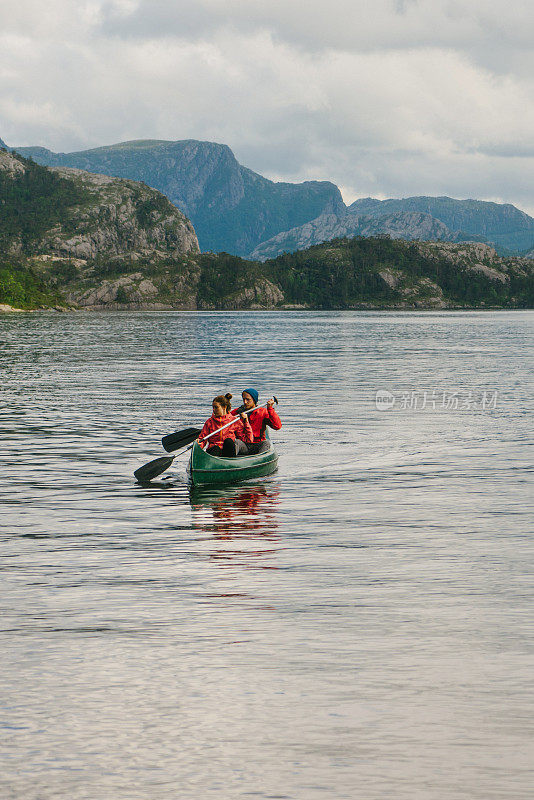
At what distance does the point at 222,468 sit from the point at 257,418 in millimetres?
3400

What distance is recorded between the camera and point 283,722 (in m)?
10.1

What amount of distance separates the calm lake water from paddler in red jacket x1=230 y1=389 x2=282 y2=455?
1.44 m

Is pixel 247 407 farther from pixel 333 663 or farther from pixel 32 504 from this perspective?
pixel 333 663

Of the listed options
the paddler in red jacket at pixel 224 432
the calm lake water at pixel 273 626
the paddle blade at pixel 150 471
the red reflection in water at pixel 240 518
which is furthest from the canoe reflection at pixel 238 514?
the paddle blade at pixel 150 471

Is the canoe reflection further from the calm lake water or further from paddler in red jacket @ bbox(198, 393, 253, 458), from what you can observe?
paddler in red jacket @ bbox(198, 393, 253, 458)

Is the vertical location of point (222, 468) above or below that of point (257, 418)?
below

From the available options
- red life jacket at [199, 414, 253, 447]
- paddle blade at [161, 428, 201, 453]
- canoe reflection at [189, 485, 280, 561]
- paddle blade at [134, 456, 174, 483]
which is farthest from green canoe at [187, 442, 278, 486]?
paddle blade at [161, 428, 201, 453]

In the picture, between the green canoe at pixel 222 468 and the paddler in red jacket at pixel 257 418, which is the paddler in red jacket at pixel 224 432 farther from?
the green canoe at pixel 222 468

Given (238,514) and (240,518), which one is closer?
(240,518)

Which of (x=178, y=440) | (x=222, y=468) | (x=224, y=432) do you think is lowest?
(x=222, y=468)

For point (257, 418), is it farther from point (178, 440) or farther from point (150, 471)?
point (150, 471)

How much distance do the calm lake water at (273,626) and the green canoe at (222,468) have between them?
1.77 feet

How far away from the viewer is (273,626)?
44.9 feet

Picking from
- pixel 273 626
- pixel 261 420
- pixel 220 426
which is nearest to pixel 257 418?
pixel 261 420
